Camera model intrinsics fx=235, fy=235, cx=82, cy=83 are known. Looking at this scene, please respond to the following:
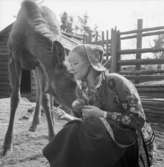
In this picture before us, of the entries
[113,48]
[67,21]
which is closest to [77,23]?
[67,21]

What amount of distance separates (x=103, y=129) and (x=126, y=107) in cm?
23

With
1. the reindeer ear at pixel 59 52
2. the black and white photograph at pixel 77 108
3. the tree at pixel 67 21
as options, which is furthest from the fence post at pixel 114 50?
the tree at pixel 67 21

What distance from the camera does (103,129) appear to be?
5.58 ft

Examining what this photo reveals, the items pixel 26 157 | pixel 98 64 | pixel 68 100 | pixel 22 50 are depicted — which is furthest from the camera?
pixel 22 50

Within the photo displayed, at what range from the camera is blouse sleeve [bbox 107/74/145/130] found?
5.50 ft

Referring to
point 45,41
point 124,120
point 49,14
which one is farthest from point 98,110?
point 49,14

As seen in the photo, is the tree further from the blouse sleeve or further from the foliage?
the blouse sleeve

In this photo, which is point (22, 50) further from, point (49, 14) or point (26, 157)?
point (26, 157)

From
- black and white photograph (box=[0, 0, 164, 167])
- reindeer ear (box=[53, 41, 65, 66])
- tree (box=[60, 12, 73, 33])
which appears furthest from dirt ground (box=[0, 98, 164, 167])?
tree (box=[60, 12, 73, 33])

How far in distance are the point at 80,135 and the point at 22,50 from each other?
2.07 metres

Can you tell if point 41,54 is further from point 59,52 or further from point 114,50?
point 114,50

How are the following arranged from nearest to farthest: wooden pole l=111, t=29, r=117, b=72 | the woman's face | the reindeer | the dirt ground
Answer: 1. the woman's face
2. the reindeer
3. the dirt ground
4. wooden pole l=111, t=29, r=117, b=72

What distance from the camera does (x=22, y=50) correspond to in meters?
3.42

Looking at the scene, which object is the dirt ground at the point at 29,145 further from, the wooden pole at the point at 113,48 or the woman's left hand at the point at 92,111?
the wooden pole at the point at 113,48
